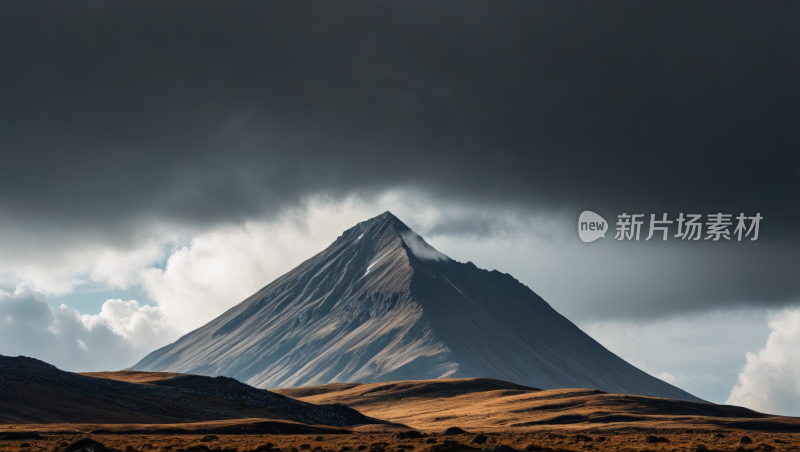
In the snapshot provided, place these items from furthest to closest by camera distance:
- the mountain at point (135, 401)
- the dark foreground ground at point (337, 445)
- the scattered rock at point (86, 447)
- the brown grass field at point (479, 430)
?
the mountain at point (135, 401) → the brown grass field at point (479, 430) → the dark foreground ground at point (337, 445) → the scattered rock at point (86, 447)

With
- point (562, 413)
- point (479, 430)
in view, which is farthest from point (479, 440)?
point (562, 413)

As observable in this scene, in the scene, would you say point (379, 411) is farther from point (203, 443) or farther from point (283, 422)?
point (203, 443)

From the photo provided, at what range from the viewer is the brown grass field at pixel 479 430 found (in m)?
68.6

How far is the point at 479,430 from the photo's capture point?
105m

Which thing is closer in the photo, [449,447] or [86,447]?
[86,447]

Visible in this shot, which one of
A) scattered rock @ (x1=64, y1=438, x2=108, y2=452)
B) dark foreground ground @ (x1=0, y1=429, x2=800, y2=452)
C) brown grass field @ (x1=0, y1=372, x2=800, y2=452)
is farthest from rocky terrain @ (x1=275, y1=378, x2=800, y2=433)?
scattered rock @ (x1=64, y1=438, x2=108, y2=452)

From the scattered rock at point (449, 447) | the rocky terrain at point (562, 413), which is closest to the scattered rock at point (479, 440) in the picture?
the scattered rock at point (449, 447)

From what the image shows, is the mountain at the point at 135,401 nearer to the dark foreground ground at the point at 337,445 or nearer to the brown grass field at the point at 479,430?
the brown grass field at the point at 479,430

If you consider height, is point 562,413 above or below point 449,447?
above

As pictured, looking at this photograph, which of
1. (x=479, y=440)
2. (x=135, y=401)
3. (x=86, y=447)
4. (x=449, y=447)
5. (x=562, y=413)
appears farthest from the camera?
(x=562, y=413)

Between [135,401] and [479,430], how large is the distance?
54.8 metres

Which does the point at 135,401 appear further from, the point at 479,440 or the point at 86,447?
the point at 479,440

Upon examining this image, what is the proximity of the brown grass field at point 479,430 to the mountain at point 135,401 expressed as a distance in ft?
27.9

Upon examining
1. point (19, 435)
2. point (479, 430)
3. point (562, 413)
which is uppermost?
point (562, 413)
